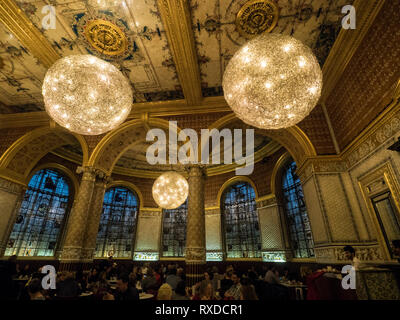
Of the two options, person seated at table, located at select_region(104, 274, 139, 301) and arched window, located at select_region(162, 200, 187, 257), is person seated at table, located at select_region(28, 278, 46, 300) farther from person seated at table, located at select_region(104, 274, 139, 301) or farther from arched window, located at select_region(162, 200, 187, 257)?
arched window, located at select_region(162, 200, 187, 257)

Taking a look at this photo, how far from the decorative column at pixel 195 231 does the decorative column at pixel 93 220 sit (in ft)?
10.8

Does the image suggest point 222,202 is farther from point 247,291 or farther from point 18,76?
point 18,76

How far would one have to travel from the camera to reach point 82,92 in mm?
3139

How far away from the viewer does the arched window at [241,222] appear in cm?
942

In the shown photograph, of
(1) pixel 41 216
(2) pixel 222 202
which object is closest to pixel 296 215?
(2) pixel 222 202

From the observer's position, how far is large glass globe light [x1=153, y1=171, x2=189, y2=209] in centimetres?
569

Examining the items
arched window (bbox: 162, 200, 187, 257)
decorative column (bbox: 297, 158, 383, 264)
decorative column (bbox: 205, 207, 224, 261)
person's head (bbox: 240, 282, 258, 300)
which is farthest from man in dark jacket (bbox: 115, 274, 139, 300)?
arched window (bbox: 162, 200, 187, 257)

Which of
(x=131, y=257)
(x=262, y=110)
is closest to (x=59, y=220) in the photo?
(x=131, y=257)

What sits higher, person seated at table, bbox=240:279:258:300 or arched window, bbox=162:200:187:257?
arched window, bbox=162:200:187:257

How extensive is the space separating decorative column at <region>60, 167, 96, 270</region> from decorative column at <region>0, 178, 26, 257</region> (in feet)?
8.92

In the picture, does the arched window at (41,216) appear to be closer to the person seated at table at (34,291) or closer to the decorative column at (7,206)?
the decorative column at (7,206)

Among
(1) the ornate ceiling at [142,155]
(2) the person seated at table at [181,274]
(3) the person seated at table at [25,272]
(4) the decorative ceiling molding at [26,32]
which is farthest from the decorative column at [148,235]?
(4) the decorative ceiling molding at [26,32]

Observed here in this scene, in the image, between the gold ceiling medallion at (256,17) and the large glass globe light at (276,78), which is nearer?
the large glass globe light at (276,78)

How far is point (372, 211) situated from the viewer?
14.1 ft
